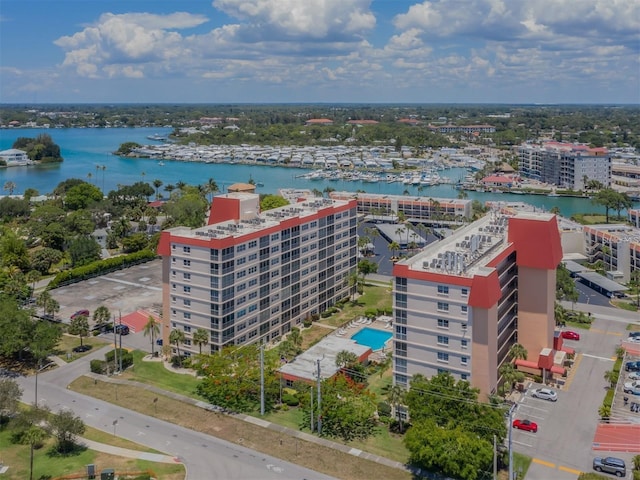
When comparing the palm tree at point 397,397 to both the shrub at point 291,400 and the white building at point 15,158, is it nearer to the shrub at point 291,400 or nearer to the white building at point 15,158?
the shrub at point 291,400

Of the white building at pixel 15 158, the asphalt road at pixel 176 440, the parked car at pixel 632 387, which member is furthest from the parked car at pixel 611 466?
the white building at pixel 15 158

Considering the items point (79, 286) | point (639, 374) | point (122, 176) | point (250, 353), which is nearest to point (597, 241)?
point (639, 374)

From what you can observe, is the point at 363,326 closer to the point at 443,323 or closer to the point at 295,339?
the point at 295,339

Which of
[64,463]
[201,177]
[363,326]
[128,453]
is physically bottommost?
[64,463]

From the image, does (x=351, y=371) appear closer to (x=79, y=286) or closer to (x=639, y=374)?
(x=639, y=374)

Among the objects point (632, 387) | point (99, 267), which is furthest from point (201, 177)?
point (632, 387)

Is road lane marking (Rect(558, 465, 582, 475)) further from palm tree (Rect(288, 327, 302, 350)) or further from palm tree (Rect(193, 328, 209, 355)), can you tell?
palm tree (Rect(193, 328, 209, 355))
